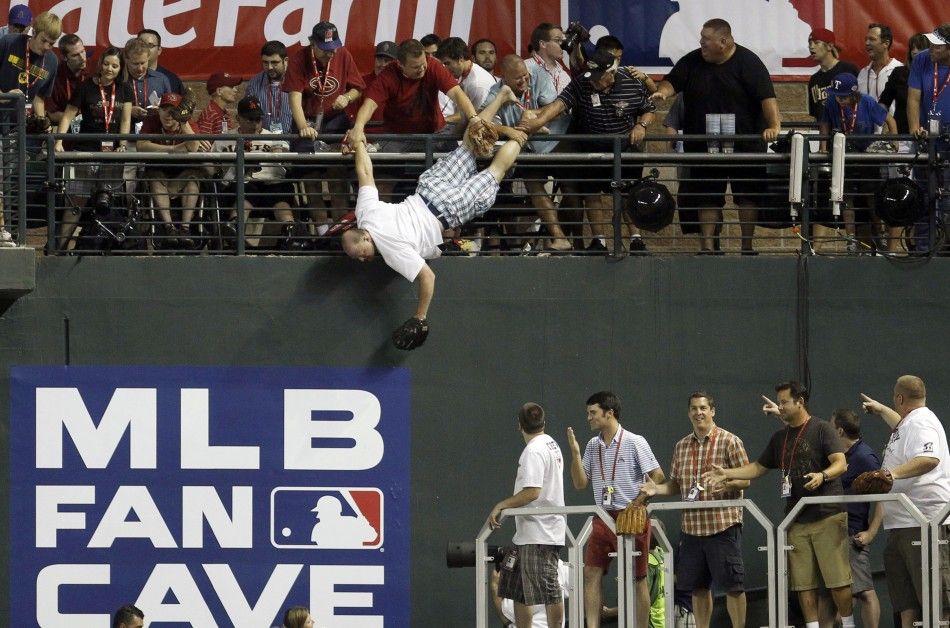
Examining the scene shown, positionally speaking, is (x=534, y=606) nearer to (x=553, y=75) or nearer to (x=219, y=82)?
(x=553, y=75)

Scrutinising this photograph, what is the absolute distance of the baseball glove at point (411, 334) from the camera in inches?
522

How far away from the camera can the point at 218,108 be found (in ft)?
50.7

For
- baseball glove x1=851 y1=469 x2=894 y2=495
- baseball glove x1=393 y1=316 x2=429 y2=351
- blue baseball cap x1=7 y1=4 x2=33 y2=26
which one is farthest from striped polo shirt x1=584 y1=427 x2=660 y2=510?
blue baseball cap x1=7 y1=4 x2=33 y2=26

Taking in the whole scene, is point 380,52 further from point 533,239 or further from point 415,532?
point 415,532

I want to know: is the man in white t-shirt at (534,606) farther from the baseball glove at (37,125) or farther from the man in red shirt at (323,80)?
the baseball glove at (37,125)

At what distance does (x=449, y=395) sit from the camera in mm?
13812

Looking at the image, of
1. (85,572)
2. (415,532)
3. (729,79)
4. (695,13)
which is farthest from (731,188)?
(85,572)

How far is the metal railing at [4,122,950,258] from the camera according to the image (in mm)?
13852

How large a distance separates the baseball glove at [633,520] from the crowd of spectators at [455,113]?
285cm

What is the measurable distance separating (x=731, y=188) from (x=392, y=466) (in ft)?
12.4

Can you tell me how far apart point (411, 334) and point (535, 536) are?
1.86 m

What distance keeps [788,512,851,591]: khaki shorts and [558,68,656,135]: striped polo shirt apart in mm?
3836

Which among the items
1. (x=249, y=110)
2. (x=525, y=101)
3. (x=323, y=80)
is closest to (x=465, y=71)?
(x=525, y=101)

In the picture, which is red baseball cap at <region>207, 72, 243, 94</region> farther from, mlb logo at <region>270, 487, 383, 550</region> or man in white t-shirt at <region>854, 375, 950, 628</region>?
man in white t-shirt at <region>854, 375, 950, 628</region>
